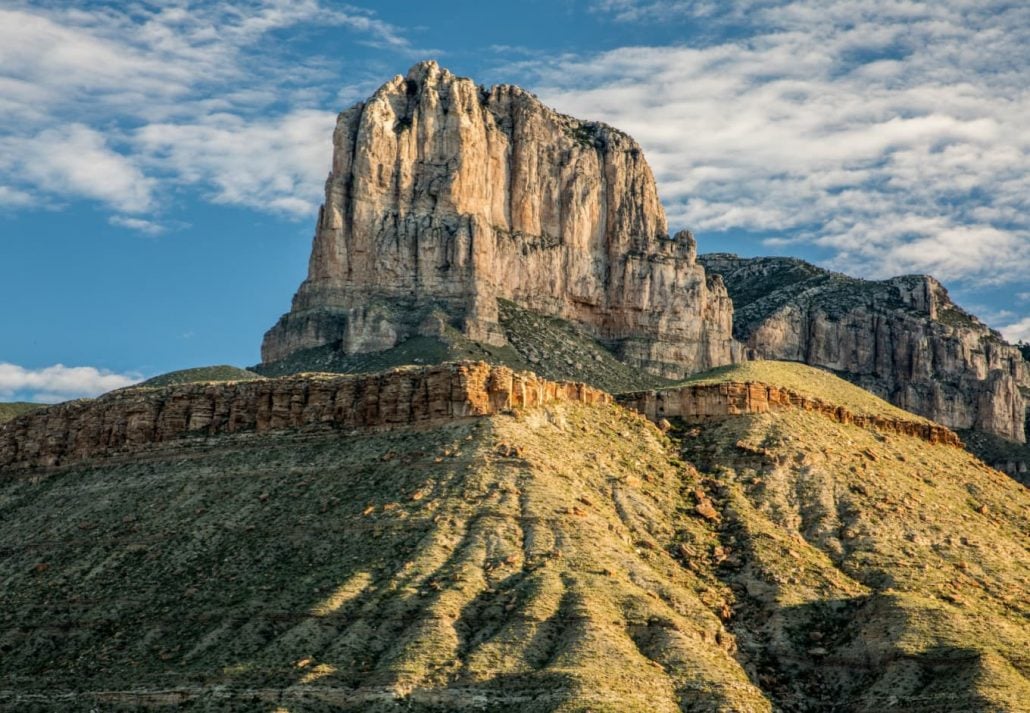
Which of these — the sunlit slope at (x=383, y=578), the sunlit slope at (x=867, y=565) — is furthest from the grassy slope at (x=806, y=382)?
the sunlit slope at (x=383, y=578)

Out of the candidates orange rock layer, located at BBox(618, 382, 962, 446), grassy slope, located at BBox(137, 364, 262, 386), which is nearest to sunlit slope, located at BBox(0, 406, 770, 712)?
orange rock layer, located at BBox(618, 382, 962, 446)

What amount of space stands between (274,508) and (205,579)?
878cm

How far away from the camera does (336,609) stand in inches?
3401

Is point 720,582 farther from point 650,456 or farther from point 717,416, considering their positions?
point 717,416

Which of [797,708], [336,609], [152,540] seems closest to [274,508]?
[152,540]

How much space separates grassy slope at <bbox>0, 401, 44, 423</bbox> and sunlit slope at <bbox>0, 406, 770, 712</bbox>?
39.6 meters

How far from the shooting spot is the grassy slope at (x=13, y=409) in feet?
527

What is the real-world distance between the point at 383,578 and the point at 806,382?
57.5 metres

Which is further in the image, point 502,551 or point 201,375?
point 201,375

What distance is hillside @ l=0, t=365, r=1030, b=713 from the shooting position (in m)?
81.4

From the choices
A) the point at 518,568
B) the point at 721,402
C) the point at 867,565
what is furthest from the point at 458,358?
the point at 518,568

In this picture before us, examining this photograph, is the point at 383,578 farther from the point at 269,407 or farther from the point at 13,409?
the point at 13,409

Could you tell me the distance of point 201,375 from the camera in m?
164

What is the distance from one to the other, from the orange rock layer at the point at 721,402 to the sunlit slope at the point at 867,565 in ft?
3.63
